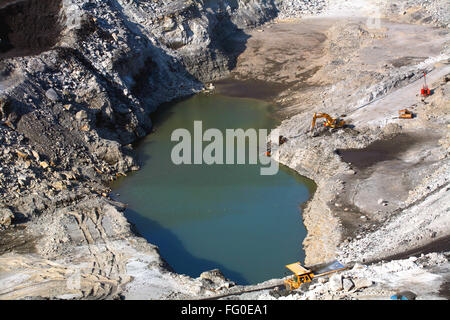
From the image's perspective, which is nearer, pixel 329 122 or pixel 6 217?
pixel 6 217

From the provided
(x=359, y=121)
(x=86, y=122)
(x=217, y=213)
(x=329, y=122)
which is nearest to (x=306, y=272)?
(x=217, y=213)

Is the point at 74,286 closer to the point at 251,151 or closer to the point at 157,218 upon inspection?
the point at 157,218

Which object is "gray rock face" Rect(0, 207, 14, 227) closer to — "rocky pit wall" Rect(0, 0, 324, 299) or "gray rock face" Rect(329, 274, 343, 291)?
"rocky pit wall" Rect(0, 0, 324, 299)

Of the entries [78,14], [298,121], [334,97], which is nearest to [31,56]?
[78,14]

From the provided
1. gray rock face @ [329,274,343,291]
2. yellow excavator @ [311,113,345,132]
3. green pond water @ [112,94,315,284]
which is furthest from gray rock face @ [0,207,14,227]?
yellow excavator @ [311,113,345,132]

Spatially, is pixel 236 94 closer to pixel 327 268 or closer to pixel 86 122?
A: pixel 86 122

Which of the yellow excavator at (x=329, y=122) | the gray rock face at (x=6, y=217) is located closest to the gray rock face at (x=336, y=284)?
the gray rock face at (x=6, y=217)

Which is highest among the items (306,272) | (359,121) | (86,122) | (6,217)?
(359,121)

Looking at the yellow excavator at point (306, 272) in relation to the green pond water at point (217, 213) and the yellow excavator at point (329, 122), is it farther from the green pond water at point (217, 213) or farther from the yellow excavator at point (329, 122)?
the yellow excavator at point (329, 122)
